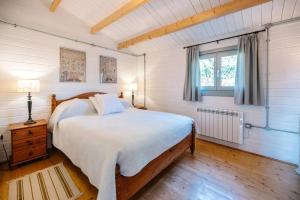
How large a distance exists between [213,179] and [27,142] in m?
2.82

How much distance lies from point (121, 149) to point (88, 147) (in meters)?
0.50

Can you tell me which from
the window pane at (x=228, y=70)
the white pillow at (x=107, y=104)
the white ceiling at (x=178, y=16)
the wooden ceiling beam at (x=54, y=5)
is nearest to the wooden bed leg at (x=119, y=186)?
the white pillow at (x=107, y=104)

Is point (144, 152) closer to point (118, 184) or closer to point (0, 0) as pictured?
point (118, 184)

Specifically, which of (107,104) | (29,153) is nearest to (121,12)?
(107,104)

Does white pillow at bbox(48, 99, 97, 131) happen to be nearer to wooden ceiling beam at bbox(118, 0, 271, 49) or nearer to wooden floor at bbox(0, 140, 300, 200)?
wooden floor at bbox(0, 140, 300, 200)

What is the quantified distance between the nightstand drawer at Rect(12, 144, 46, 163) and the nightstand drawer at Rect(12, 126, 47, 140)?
0.21 metres

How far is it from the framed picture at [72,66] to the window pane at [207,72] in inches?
106

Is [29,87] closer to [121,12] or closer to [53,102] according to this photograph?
[53,102]

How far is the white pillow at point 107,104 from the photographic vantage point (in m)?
2.88

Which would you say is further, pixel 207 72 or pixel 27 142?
pixel 207 72

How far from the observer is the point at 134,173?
1.44 meters

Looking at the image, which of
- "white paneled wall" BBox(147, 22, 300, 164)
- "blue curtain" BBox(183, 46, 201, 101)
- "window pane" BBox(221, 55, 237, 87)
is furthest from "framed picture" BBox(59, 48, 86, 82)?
"window pane" BBox(221, 55, 237, 87)

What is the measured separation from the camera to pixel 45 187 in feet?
5.97

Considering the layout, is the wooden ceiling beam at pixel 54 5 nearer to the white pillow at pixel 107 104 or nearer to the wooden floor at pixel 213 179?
the white pillow at pixel 107 104
